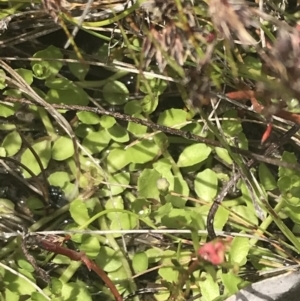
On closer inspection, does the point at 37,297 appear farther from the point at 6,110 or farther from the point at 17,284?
the point at 6,110

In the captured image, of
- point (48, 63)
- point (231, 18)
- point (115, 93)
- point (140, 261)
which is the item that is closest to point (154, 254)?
point (140, 261)

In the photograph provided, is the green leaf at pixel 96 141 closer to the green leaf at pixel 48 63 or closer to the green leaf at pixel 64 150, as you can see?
the green leaf at pixel 64 150

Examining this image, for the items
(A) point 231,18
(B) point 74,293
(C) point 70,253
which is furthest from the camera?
(B) point 74,293

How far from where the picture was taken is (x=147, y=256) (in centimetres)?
119

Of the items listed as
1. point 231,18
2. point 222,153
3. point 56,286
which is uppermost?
point 231,18

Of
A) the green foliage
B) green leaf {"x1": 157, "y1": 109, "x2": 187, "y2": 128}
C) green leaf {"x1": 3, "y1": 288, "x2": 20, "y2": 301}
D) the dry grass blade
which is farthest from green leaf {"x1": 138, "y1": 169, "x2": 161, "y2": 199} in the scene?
the dry grass blade

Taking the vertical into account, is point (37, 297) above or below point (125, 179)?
below

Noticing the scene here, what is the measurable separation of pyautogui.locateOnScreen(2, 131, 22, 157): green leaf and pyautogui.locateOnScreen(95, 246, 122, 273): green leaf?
30 cm

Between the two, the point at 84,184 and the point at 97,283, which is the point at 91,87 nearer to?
the point at 84,184

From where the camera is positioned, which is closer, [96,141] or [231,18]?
[231,18]

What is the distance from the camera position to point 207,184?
47.6 inches

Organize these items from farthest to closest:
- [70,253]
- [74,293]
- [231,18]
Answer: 1. [74,293]
2. [70,253]
3. [231,18]

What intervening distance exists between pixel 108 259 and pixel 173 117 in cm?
34

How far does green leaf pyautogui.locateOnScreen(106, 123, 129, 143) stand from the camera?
1.20 meters
